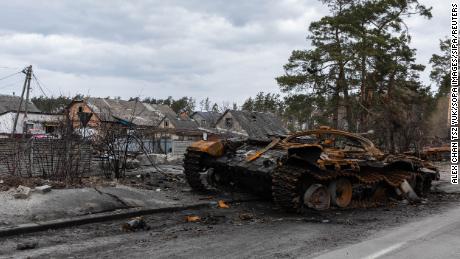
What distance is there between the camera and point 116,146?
13.4 m

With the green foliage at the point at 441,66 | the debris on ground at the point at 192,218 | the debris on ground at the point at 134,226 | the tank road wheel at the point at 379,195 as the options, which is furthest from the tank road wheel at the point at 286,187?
the green foliage at the point at 441,66

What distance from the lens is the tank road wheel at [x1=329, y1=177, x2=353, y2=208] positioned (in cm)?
1103

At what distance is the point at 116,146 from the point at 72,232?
581 centimetres

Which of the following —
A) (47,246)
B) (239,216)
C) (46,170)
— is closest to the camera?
(47,246)

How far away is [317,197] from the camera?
10633mm

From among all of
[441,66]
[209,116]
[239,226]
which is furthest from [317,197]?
[209,116]

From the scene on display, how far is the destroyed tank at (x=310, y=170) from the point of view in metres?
10.1

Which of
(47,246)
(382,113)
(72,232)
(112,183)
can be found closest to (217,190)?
(112,183)

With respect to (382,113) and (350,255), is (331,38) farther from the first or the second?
(350,255)

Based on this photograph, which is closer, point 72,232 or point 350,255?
point 350,255

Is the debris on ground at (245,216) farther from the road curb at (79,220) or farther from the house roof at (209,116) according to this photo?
the house roof at (209,116)

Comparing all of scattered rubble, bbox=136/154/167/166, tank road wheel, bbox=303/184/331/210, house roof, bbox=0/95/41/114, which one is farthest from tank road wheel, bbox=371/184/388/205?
house roof, bbox=0/95/41/114

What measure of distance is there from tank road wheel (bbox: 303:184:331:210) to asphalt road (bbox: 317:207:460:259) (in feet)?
6.97

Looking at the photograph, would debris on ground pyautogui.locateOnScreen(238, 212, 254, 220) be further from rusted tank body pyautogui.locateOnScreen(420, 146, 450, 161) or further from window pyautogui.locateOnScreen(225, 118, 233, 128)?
window pyautogui.locateOnScreen(225, 118, 233, 128)
